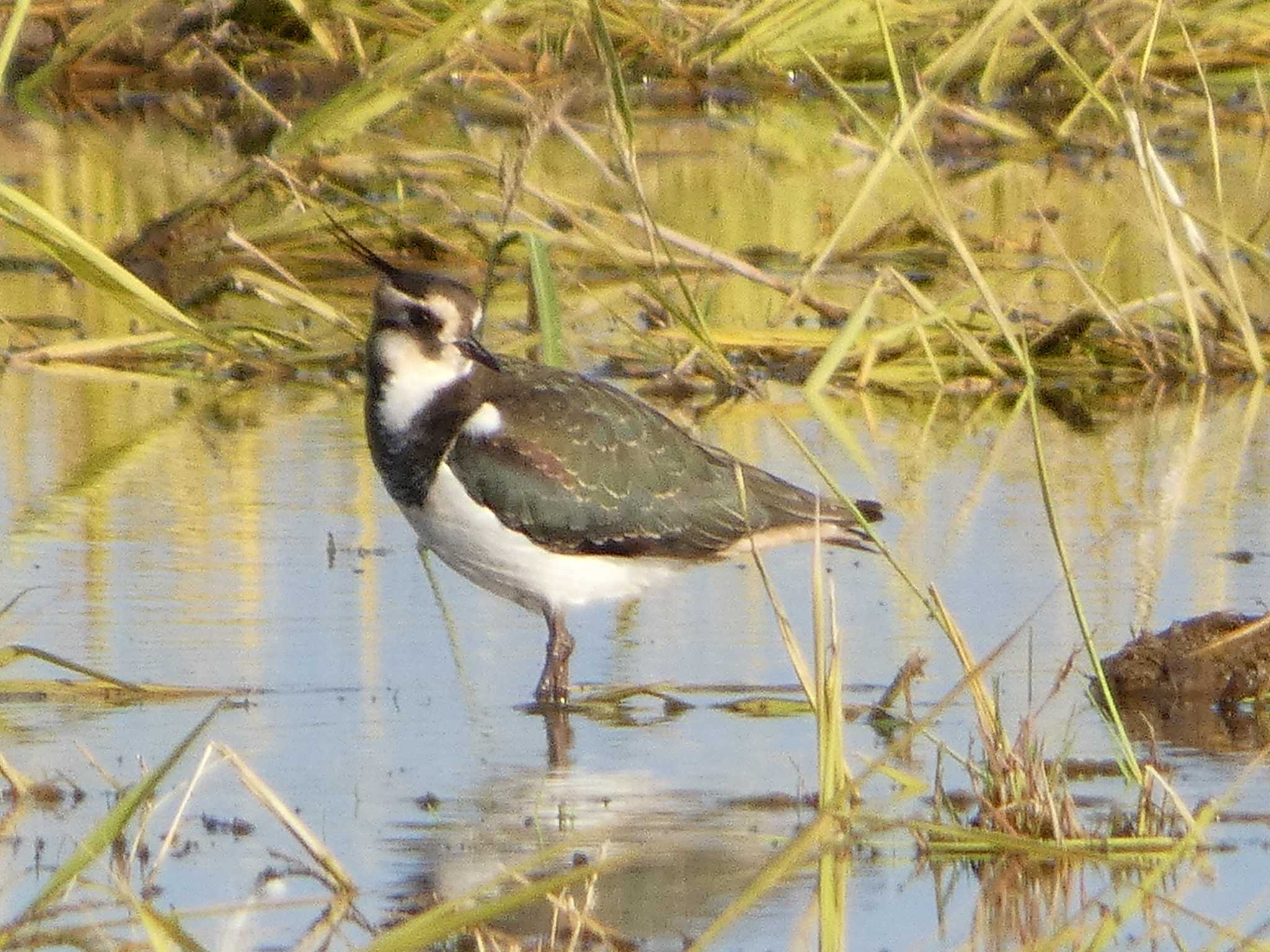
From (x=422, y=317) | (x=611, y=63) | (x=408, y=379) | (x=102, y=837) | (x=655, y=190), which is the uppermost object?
(x=655, y=190)

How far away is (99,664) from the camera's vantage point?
5664mm

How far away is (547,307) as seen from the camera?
7445 mm

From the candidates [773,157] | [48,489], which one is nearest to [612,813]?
[48,489]

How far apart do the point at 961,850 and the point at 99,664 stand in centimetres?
222

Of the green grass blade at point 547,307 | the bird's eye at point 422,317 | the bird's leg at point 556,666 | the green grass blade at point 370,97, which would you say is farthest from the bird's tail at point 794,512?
the green grass blade at point 370,97

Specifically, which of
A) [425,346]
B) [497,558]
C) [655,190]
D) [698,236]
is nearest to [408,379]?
[425,346]

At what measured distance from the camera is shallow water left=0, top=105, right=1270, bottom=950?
14.0ft

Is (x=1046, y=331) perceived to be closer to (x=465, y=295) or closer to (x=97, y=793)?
(x=465, y=295)

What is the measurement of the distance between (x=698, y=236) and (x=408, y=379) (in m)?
5.72

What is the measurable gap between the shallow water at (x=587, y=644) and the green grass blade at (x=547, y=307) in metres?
0.67

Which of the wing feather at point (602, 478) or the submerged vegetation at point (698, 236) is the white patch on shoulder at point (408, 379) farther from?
the submerged vegetation at point (698, 236)

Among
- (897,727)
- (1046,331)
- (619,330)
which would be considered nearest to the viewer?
(897,727)

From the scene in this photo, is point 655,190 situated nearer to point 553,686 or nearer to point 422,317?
point 422,317

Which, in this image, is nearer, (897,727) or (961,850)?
(961,850)
